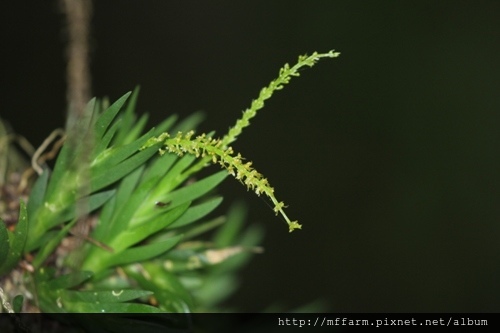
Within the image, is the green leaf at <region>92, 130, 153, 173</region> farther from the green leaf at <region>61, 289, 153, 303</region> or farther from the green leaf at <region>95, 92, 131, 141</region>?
the green leaf at <region>61, 289, 153, 303</region>

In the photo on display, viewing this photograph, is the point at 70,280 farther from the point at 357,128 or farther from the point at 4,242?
the point at 357,128

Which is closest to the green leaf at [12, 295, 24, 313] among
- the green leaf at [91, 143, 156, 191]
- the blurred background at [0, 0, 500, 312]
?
the green leaf at [91, 143, 156, 191]

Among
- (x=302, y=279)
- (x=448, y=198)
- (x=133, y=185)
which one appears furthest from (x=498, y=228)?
(x=133, y=185)

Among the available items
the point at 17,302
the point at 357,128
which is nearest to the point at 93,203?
the point at 17,302

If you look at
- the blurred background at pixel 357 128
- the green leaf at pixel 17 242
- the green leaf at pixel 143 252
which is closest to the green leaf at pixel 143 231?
the green leaf at pixel 143 252

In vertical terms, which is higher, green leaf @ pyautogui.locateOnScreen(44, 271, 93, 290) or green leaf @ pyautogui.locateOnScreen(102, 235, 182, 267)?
green leaf @ pyautogui.locateOnScreen(102, 235, 182, 267)

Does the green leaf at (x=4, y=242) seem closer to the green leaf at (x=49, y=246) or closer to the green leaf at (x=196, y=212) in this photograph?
the green leaf at (x=49, y=246)
